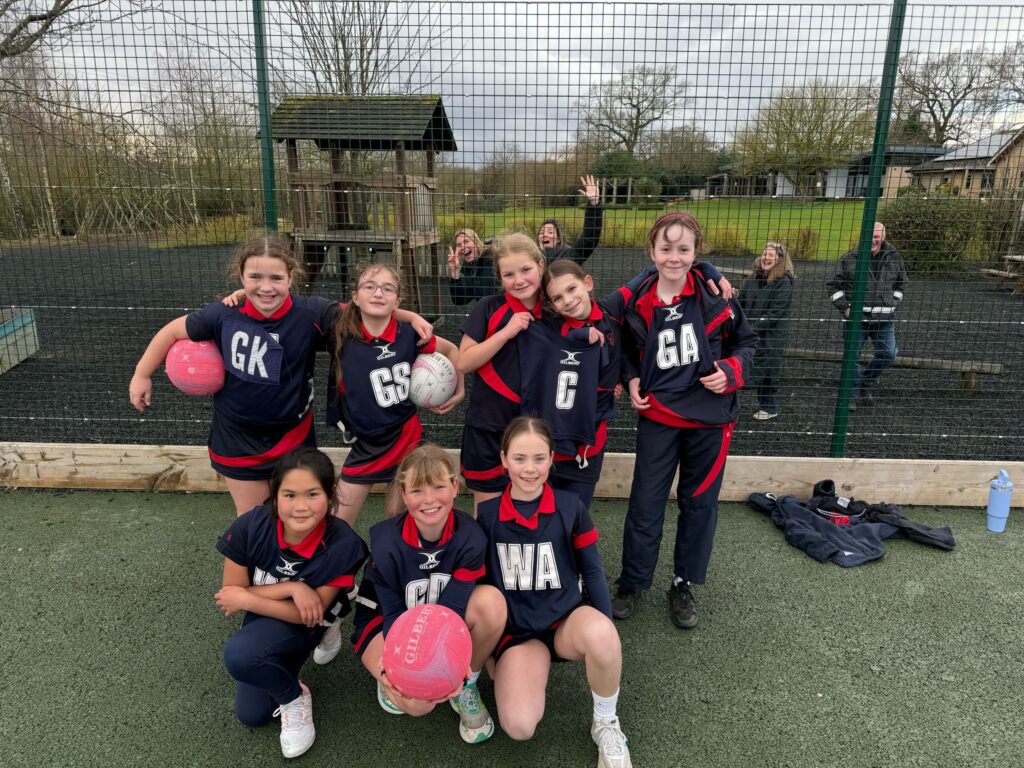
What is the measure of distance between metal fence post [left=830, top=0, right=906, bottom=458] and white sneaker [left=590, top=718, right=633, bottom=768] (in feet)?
8.98

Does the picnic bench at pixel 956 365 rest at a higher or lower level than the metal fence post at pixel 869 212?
lower

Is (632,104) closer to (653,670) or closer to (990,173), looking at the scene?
(990,173)

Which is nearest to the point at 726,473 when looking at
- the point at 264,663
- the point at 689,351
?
the point at 689,351

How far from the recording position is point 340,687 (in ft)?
8.18

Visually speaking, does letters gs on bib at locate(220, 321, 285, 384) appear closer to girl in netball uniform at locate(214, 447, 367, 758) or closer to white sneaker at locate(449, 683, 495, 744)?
girl in netball uniform at locate(214, 447, 367, 758)

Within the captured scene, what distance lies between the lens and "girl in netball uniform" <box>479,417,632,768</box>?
219 cm

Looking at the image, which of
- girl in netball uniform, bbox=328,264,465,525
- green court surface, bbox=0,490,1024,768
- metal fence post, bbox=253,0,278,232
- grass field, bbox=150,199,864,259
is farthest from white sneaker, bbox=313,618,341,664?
metal fence post, bbox=253,0,278,232

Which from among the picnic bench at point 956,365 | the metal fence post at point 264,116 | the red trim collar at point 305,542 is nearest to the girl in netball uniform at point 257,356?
the red trim collar at point 305,542

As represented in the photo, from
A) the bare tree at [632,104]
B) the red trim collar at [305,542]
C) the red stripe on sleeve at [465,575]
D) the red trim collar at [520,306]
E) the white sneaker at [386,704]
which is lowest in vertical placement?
the white sneaker at [386,704]

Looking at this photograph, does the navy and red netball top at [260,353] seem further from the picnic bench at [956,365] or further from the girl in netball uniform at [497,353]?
the picnic bench at [956,365]

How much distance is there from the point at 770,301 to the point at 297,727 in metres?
4.83

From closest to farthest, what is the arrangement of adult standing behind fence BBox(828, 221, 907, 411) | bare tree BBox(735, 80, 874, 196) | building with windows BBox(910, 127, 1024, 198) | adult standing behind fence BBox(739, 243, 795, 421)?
bare tree BBox(735, 80, 874, 196) → building with windows BBox(910, 127, 1024, 198) → adult standing behind fence BBox(828, 221, 907, 411) → adult standing behind fence BBox(739, 243, 795, 421)

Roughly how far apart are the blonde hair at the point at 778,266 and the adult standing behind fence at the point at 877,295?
1.18 feet

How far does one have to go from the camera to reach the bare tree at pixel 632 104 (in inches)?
152
